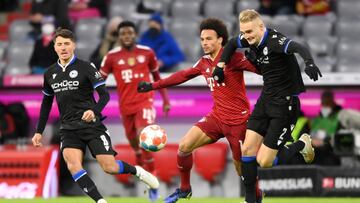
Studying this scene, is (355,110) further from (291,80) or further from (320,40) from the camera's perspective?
(291,80)

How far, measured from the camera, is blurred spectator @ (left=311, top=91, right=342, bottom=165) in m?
13.6

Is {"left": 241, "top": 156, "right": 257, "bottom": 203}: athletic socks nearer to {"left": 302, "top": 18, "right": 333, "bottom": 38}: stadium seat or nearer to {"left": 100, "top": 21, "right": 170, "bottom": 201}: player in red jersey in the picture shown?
{"left": 100, "top": 21, "right": 170, "bottom": 201}: player in red jersey

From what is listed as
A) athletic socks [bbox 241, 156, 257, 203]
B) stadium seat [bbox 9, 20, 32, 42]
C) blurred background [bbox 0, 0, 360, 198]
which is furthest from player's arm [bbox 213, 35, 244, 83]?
stadium seat [bbox 9, 20, 32, 42]

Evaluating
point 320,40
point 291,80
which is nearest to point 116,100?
point 320,40

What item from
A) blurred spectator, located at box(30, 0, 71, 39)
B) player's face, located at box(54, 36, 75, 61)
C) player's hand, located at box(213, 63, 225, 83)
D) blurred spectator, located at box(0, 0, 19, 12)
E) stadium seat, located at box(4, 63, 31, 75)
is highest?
player's face, located at box(54, 36, 75, 61)

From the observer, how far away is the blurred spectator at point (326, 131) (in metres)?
13.6

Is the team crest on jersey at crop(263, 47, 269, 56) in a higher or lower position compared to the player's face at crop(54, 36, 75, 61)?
lower

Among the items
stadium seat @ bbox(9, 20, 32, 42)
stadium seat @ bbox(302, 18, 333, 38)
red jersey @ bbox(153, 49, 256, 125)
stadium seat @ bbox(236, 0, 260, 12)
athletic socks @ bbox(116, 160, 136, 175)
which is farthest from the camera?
stadium seat @ bbox(9, 20, 32, 42)

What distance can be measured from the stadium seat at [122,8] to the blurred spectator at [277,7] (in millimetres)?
2126

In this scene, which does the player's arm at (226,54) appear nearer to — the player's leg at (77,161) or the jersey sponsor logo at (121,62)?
the player's leg at (77,161)

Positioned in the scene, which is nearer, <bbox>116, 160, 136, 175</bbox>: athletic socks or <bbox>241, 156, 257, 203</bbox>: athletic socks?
<bbox>241, 156, 257, 203</bbox>: athletic socks

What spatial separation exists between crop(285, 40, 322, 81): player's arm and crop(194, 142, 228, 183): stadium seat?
16.7 feet

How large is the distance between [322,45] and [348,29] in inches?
26.1

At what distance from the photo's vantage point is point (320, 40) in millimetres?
14742
